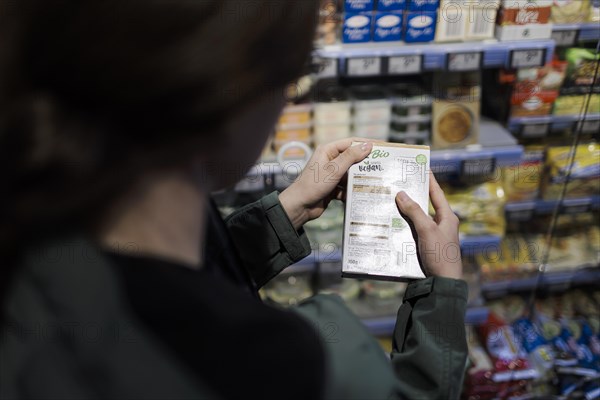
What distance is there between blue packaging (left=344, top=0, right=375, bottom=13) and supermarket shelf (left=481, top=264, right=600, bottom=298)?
1.28m

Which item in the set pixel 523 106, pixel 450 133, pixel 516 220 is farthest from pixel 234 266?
pixel 516 220

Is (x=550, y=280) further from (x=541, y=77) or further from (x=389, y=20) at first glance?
(x=389, y=20)

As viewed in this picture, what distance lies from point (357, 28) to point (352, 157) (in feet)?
2.66

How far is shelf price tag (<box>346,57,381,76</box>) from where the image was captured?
1663mm

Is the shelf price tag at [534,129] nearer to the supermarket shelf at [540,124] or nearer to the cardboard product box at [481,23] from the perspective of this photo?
the supermarket shelf at [540,124]

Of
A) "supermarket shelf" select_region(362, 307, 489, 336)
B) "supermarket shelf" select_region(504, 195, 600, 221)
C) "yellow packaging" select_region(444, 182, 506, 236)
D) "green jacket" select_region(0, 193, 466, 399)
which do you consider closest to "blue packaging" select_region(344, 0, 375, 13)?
"yellow packaging" select_region(444, 182, 506, 236)

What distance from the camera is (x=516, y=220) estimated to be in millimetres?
2123

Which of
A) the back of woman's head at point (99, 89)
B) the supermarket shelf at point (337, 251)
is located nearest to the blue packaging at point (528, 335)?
the supermarket shelf at point (337, 251)

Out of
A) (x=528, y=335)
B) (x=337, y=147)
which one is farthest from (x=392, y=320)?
(x=337, y=147)

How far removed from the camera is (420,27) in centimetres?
168

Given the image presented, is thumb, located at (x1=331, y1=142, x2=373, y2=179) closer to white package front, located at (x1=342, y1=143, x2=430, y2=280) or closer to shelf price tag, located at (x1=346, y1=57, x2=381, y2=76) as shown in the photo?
white package front, located at (x1=342, y1=143, x2=430, y2=280)

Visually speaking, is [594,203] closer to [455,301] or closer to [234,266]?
[455,301]

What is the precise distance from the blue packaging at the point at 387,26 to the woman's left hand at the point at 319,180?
30.9 inches

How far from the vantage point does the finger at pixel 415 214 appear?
0.93 m
